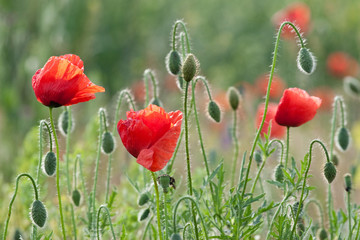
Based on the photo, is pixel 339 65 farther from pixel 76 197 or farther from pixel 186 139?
pixel 186 139

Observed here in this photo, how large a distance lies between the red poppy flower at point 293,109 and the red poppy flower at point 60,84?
55 centimetres

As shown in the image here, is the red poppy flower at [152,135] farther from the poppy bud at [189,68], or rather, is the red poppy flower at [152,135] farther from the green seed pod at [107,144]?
the green seed pod at [107,144]

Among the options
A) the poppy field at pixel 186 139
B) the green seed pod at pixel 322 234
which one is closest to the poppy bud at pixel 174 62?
the poppy field at pixel 186 139

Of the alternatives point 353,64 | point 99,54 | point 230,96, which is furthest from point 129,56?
point 230,96

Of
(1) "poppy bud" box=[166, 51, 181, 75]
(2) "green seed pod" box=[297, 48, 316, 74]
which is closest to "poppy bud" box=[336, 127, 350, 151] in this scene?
(2) "green seed pod" box=[297, 48, 316, 74]

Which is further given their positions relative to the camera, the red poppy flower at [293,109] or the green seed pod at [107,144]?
the green seed pod at [107,144]

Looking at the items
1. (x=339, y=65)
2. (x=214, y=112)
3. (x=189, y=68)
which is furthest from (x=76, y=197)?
(x=339, y=65)

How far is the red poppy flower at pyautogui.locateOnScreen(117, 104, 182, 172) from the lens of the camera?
169cm

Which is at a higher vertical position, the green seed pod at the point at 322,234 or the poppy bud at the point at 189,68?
the poppy bud at the point at 189,68

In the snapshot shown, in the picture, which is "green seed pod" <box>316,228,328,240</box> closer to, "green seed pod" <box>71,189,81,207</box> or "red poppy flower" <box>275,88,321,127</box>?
"red poppy flower" <box>275,88,321,127</box>

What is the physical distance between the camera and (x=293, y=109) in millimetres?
1992

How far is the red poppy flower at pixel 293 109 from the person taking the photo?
1989 mm

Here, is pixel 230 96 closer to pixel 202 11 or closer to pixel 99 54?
pixel 99 54

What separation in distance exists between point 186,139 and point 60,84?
1.17 ft
